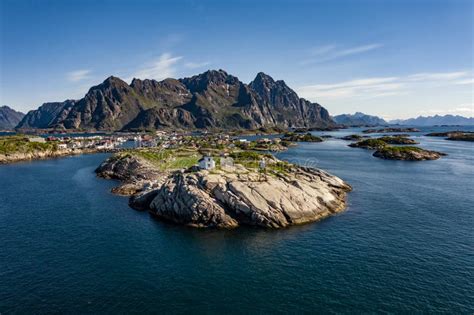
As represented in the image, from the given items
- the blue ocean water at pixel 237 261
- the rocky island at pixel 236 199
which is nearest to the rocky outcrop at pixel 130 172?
the rocky island at pixel 236 199

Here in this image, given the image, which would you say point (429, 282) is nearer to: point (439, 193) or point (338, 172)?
point (439, 193)

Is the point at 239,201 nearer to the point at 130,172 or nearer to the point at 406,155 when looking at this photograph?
the point at 130,172

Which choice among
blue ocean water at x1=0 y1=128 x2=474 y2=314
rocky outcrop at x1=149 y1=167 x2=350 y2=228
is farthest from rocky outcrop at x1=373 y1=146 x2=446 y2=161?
rocky outcrop at x1=149 y1=167 x2=350 y2=228

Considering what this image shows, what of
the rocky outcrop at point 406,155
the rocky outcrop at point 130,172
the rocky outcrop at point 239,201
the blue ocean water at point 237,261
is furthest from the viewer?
the rocky outcrop at point 406,155

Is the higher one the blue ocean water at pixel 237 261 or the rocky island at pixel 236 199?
the rocky island at pixel 236 199

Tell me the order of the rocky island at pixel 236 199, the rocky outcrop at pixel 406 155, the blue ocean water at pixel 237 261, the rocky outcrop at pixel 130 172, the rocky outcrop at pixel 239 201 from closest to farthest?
the blue ocean water at pixel 237 261
the rocky outcrop at pixel 239 201
the rocky island at pixel 236 199
the rocky outcrop at pixel 130 172
the rocky outcrop at pixel 406 155

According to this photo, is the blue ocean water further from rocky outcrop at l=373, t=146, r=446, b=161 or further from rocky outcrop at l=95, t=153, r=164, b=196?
rocky outcrop at l=373, t=146, r=446, b=161

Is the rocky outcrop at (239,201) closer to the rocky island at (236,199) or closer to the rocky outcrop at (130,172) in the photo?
the rocky island at (236,199)

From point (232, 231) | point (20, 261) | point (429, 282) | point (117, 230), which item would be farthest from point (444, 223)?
point (20, 261)

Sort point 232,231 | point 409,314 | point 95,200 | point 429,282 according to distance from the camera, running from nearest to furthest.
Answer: point 409,314
point 429,282
point 232,231
point 95,200
